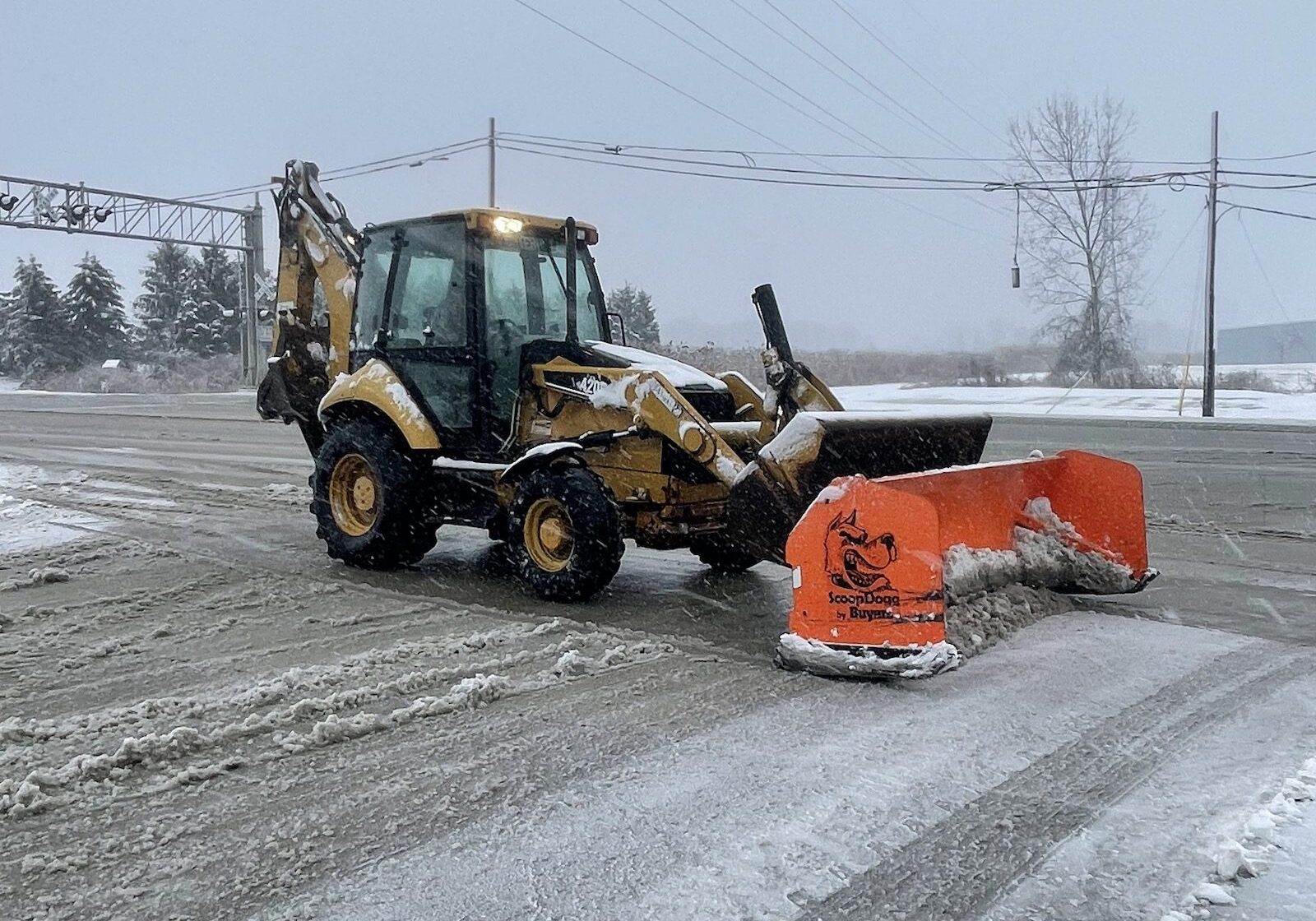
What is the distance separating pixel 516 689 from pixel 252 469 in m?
11.7

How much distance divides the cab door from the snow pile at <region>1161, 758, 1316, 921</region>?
5.41 metres

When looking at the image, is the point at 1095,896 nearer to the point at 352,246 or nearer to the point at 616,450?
the point at 616,450

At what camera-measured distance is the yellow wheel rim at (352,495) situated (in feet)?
27.9

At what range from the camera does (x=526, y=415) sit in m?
7.84

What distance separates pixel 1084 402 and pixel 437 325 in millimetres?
31180

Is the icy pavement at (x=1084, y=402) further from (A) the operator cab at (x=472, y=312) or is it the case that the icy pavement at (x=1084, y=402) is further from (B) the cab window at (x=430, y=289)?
(B) the cab window at (x=430, y=289)

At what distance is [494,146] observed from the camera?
36125mm

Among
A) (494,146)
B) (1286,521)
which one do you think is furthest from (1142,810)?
(494,146)

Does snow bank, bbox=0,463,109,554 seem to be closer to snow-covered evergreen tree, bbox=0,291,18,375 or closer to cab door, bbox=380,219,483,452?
cab door, bbox=380,219,483,452

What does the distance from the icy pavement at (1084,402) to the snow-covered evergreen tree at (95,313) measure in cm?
4648

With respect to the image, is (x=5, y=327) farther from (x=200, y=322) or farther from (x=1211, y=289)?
(x=1211, y=289)

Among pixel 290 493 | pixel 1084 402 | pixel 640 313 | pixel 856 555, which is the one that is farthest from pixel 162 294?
pixel 856 555

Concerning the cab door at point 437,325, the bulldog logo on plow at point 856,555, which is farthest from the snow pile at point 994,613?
the cab door at point 437,325

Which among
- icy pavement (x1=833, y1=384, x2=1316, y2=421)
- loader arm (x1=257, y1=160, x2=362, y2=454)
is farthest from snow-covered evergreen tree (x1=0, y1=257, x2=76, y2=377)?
loader arm (x1=257, y1=160, x2=362, y2=454)
